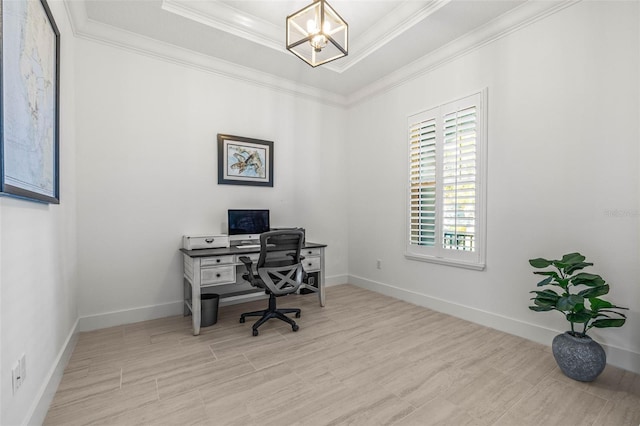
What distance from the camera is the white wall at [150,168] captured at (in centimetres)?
289

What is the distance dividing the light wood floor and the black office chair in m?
0.17

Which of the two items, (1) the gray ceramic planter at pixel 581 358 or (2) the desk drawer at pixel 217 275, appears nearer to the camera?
(1) the gray ceramic planter at pixel 581 358

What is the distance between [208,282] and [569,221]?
323 cm

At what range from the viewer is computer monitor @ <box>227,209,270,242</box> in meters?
3.47

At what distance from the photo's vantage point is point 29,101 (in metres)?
1.47

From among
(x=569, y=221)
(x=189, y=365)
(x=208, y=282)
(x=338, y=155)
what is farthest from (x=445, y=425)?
(x=338, y=155)

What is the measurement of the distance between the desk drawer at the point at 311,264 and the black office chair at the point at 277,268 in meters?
0.48

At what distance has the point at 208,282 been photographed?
A: 9.45 feet

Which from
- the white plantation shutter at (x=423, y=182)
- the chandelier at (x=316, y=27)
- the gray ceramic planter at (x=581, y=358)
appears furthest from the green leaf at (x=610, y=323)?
the chandelier at (x=316, y=27)

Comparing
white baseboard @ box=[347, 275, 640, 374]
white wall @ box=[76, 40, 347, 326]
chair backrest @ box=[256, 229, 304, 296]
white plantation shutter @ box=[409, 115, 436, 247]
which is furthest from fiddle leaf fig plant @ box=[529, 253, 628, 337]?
white wall @ box=[76, 40, 347, 326]

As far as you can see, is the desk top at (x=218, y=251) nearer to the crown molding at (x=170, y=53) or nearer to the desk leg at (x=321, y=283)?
the desk leg at (x=321, y=283)

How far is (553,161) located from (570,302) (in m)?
1.22

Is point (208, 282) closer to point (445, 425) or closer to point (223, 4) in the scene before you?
point (445, 425)

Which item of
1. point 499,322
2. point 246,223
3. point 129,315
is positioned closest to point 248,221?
point 246,223
